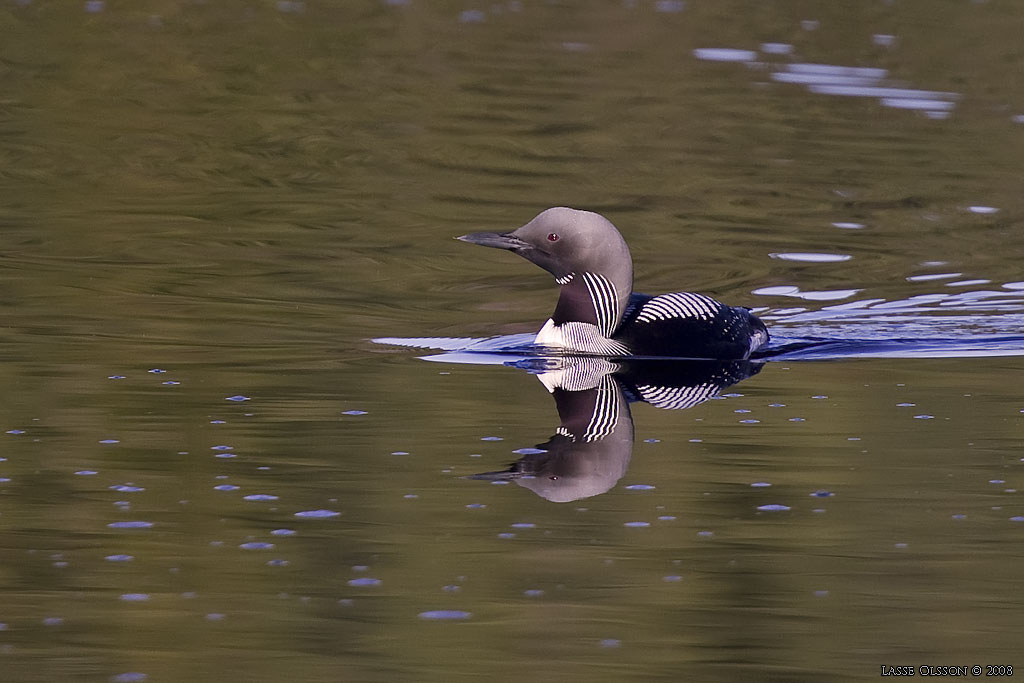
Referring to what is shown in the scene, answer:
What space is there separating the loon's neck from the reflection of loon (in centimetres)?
21

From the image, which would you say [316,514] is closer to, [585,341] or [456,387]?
[456,387]

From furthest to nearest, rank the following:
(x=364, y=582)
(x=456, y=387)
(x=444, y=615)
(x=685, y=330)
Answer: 1. (x=685, y=330)
2. (x=456, y=387)
3. (x=364, y=582)
4. (x=444, y=615)

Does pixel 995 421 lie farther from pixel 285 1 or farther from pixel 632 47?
pixel 285 1

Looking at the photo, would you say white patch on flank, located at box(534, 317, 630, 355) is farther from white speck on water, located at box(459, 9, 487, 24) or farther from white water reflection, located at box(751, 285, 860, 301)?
white speck on water, located at box(459, 9, 487, 24)

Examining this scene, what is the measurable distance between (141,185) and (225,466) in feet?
26.4

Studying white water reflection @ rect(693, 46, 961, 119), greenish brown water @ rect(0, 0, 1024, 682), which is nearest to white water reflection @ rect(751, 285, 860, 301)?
greenish brown water @ rect(0, 0, 1024, 682)

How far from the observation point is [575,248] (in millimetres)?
9266

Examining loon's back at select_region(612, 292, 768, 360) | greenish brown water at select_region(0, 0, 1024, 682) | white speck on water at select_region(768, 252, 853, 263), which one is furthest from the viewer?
white speck on water at select_region(768, 252, 853, 263)

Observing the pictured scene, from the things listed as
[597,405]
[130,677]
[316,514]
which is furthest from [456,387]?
[130,677]

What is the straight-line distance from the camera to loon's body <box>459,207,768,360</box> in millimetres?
9211

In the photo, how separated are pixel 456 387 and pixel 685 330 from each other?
1.38 metres

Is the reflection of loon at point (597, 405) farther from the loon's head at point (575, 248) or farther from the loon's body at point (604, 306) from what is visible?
the loon's head at point (575, 248)

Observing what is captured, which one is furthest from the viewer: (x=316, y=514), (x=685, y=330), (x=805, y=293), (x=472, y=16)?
(x=472, y=16)

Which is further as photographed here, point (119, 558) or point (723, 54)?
point (723, 54)
